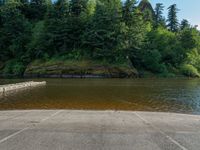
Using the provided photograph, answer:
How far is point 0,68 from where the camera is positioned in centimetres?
8181

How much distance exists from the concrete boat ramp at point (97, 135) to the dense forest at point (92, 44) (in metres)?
56.6

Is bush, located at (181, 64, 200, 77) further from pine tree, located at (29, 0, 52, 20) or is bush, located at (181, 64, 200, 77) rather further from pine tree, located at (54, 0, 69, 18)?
pine tree, located at (29, 0, 52, 20)

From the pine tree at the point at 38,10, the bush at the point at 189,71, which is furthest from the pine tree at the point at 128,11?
the pine tree at the point at 38,10

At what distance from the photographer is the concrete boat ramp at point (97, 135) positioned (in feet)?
26.7

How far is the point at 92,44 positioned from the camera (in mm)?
73688

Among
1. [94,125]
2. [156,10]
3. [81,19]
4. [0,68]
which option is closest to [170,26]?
[156,10]

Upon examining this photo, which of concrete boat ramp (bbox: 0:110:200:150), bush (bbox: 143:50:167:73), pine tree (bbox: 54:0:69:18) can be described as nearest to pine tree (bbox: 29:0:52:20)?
pine tree (bbox: 54:0:69:18)

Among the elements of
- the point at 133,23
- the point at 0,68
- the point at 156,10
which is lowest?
the point at 0,68

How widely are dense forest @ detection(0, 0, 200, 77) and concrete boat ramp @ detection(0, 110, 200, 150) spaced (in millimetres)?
56607

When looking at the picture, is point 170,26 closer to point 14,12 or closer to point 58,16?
point 58,16

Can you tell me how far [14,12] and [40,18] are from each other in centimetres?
1071

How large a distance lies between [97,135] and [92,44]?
213ft

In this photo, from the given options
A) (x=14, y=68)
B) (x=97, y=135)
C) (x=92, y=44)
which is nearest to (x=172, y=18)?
(x=92, y=44)

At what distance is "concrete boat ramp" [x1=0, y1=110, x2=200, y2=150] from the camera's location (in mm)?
8148
